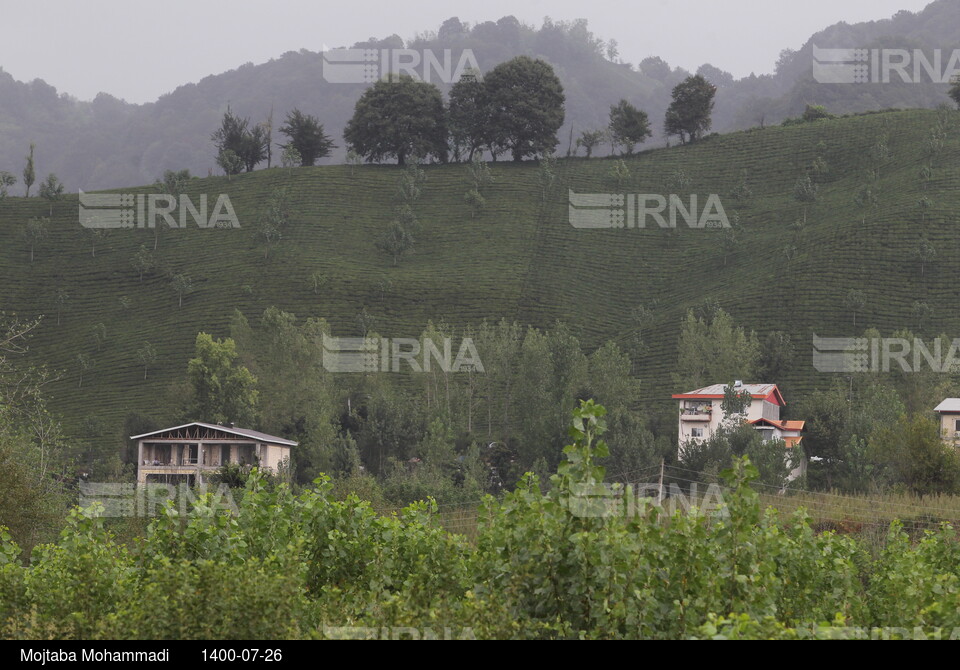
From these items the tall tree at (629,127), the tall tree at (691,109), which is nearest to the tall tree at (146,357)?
the tall tree at (629,127)

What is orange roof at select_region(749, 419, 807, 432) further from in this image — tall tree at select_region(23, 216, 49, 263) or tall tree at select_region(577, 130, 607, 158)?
tall tree at select_region(23, 216, 49, 263)

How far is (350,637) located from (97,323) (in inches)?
3345

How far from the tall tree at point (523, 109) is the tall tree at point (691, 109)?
43.5 feet

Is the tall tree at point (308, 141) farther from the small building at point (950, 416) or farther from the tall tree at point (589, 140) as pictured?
the small building at point (950, 416)

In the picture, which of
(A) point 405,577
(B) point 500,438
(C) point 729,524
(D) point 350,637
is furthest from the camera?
(B) point 500,438

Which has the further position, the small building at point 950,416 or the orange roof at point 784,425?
the orange roof at point 784,425

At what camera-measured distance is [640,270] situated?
3866 inches

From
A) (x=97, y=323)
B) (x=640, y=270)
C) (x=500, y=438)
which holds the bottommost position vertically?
(x=500, y=438)

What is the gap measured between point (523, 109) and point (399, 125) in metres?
14.4

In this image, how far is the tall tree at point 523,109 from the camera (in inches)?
4845

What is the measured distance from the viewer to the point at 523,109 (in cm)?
12250

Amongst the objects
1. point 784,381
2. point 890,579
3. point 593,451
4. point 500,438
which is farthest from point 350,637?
point 784,381

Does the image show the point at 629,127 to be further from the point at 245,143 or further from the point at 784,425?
the point at 784,425

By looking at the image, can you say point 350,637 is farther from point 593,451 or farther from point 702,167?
point 702,167
